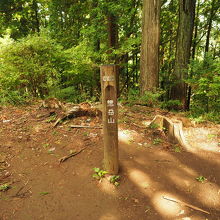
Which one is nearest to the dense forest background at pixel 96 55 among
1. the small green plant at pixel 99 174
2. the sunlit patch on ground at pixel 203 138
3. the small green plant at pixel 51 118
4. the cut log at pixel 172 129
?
the sunlit patch on ground at pixel 203 138

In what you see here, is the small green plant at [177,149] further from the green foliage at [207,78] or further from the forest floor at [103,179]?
the green foliage at [207,78]

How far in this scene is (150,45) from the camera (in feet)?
Answer: 23.8

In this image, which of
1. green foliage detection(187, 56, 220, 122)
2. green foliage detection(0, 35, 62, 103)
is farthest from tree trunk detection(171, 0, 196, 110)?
green foliage detection(0, 35, 62, 103)

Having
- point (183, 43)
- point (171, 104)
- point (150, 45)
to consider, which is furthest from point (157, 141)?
point (183, 43)

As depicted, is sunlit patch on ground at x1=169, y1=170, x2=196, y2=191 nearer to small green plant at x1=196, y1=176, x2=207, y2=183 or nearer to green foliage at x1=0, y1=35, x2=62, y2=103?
small green plant at x1=196, y1=176, x2=207, y2=183

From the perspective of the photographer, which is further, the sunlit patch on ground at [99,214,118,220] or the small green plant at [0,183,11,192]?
the small green plant at [0,183,11,192]

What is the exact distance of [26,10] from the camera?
11.7 m

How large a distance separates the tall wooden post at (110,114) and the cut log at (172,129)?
1877 millimetres

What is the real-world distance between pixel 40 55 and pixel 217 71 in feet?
21.0

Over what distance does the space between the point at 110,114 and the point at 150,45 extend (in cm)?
501

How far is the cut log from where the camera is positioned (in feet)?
14.9

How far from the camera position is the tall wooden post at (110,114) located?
123 inches

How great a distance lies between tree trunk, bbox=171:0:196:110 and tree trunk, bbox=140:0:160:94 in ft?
4.72

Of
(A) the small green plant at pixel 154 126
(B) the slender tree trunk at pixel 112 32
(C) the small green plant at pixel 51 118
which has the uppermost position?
(B) the slender tree trunk at pixel 112 32
